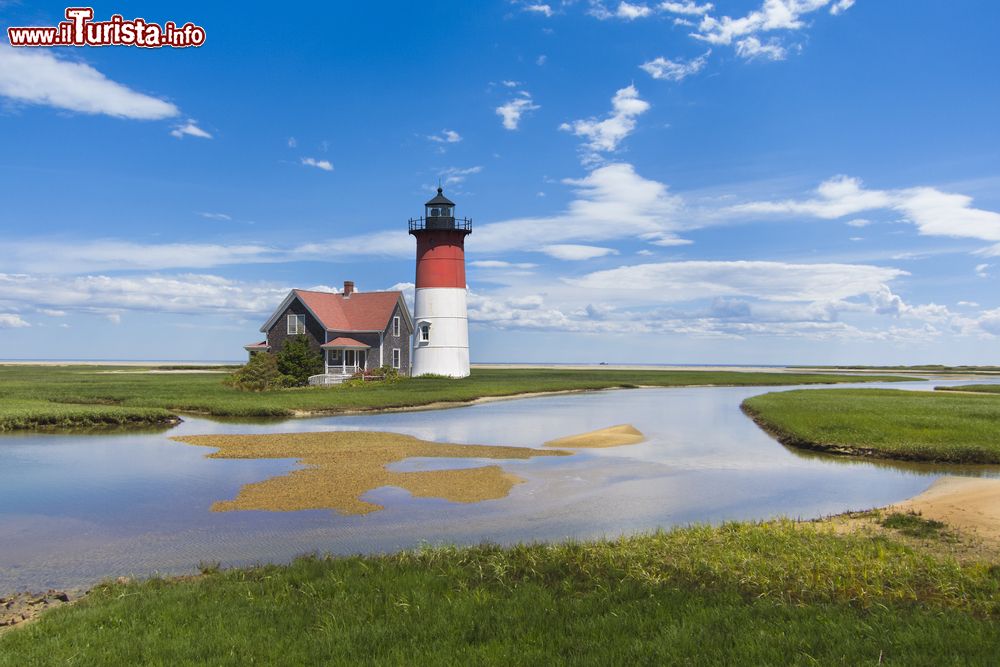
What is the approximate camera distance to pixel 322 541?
12906 mm

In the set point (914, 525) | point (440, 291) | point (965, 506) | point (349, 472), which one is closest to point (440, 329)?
point (440, 291)

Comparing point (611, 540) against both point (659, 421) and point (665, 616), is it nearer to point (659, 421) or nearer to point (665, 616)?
point (665, 616)

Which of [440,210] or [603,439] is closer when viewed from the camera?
[603,439]

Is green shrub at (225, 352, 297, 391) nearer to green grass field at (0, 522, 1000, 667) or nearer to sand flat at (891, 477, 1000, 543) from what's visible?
green grass field at (0, 522, 1000, 667)

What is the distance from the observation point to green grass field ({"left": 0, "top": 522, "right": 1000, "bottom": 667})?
6918mm

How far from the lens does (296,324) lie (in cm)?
6116

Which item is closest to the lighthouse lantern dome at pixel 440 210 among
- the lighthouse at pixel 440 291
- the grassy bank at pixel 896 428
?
the lighthouse at pixel 440 291

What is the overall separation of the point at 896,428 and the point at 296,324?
155 ft

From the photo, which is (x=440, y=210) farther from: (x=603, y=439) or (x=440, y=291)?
(x=603, y=439)

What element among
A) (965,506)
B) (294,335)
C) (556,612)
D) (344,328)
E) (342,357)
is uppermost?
(344,328)

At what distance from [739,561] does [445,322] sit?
52.7 meters

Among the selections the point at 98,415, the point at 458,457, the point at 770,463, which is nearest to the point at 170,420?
the point at 98,415

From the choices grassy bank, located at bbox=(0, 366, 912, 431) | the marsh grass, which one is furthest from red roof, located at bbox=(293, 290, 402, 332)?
the marsh grass

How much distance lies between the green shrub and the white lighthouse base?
11.9m
